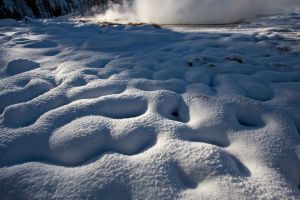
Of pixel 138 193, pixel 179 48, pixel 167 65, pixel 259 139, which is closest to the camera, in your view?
pixel 138 193

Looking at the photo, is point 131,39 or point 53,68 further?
point 131,39

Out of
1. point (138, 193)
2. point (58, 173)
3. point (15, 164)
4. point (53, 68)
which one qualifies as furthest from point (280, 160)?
point (53, 68)

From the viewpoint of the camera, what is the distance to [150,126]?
48.8 inches

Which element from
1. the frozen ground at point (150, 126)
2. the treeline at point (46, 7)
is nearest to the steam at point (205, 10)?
the frozen ground at point (150, 126)

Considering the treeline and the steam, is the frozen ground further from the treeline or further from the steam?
the treeline

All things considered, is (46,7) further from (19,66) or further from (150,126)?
(150,126)

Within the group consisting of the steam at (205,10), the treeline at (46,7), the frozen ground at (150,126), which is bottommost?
the treeline at (46,7)

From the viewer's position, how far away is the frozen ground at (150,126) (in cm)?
93

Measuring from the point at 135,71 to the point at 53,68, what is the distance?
765 mm

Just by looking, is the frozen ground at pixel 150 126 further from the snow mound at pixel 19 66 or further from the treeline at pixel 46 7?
the treeline at pixel 46 7

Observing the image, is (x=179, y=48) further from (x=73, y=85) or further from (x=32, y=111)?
(x=32, y=111)

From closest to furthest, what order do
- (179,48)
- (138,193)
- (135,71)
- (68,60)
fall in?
(138,193), (135,71), (68,60), (179,48)

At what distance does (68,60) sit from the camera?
2.31 meters

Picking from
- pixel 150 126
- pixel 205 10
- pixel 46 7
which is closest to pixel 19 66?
pixel 150 126
